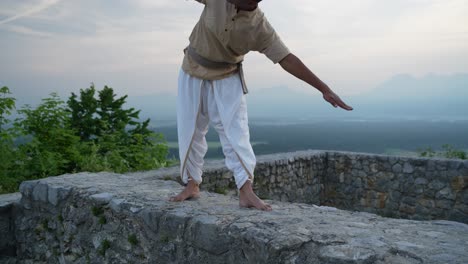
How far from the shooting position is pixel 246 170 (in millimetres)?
3170

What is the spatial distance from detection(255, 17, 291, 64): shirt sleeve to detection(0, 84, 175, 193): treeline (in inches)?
139

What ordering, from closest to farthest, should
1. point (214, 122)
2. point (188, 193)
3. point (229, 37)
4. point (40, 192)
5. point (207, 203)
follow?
point (229, 37) < point (214, 122) < point (207, 203) < point (188, 193) < point (40, 192)

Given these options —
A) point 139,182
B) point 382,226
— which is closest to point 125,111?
point 139,182

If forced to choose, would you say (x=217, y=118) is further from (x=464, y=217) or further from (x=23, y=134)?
(x=464, y=217)

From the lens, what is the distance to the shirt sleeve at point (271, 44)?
10.4 feet

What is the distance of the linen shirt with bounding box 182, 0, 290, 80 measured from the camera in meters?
3.10

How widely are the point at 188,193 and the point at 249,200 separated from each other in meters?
0.57

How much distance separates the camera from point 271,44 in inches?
126

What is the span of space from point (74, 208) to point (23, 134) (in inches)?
121

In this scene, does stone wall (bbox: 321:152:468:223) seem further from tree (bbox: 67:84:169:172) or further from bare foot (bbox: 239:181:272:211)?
bare foot (bbox: 239:181:272:211)

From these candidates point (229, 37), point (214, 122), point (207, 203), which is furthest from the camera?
point (207, 203)

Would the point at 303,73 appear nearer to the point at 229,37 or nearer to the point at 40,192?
the point at 229,37

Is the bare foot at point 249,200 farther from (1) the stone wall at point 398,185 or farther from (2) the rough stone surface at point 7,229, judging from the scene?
(1) the stone wall at point 398,185

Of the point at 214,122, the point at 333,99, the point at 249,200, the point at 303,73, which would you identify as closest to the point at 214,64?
the point at 214,122
